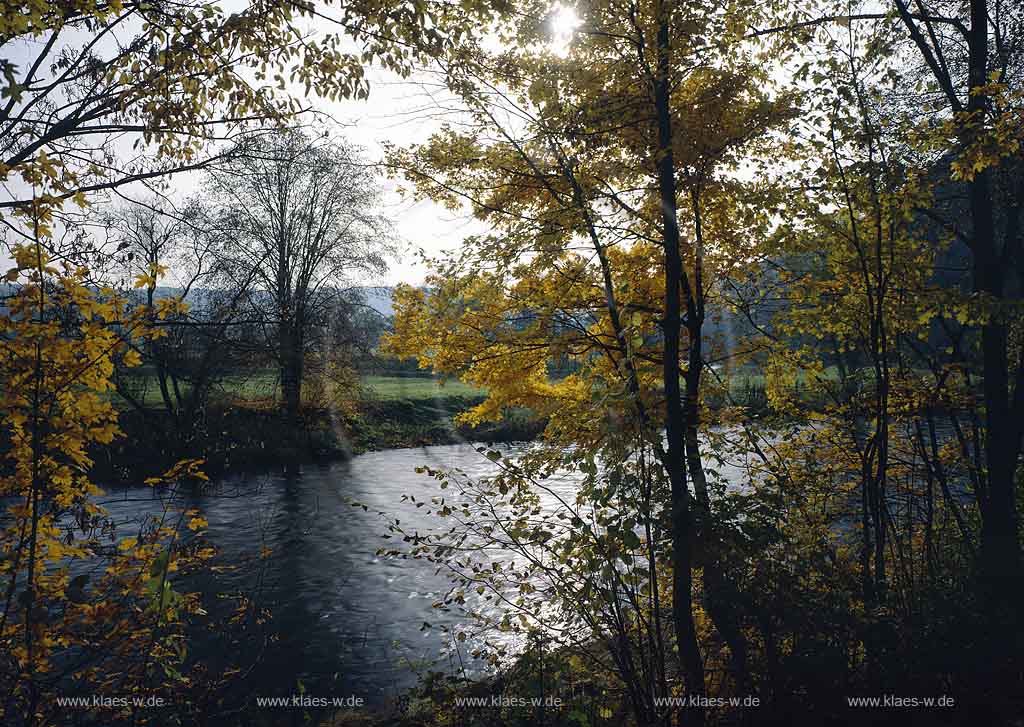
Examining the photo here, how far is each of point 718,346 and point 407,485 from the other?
13.0m

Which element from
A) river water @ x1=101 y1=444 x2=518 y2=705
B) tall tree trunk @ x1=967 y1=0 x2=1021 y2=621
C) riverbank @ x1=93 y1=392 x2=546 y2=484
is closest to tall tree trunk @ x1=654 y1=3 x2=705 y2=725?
river water @ x1=101 y1=444 x2=518 y2=705

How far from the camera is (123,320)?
12.9ft

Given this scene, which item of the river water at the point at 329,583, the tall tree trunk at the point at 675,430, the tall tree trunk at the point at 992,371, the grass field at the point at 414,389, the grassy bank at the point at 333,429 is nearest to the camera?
the tall tree trunk at the point at 675,430

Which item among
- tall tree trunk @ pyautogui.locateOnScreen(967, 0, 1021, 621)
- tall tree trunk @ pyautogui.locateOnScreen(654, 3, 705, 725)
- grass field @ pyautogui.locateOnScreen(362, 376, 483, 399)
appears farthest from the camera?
grass field @ pyautogui.locateOnScreen(362, 376, 483, 399)

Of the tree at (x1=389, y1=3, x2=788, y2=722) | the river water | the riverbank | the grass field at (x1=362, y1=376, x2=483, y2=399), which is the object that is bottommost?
the river water

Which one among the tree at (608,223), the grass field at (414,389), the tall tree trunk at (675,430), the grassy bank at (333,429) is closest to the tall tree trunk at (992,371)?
the tree at (608,223)

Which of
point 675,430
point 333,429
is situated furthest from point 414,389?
point 675,430

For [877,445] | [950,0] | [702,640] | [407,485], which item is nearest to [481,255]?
[877,445]

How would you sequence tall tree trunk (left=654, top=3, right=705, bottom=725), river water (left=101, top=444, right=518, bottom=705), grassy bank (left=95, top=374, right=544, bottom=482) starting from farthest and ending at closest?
grassy bank (left=95, top=374, right=544, bottom=482) < river water (left=101, top=444, right=518, bottom=705) < tall tree trunk (left=654, top=3, right=705, bottom=725)

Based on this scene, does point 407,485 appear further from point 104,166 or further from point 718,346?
point 104,166

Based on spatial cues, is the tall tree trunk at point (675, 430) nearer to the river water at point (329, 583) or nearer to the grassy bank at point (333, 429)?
the river water at point (329, 583)

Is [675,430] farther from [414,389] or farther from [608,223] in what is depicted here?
[414,389]

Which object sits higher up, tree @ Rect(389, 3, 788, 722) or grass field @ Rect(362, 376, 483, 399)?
tree @ Rect(389, 3, 788, 722)

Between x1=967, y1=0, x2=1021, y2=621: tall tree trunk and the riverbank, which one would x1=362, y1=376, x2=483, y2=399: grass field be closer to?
the riverbank
